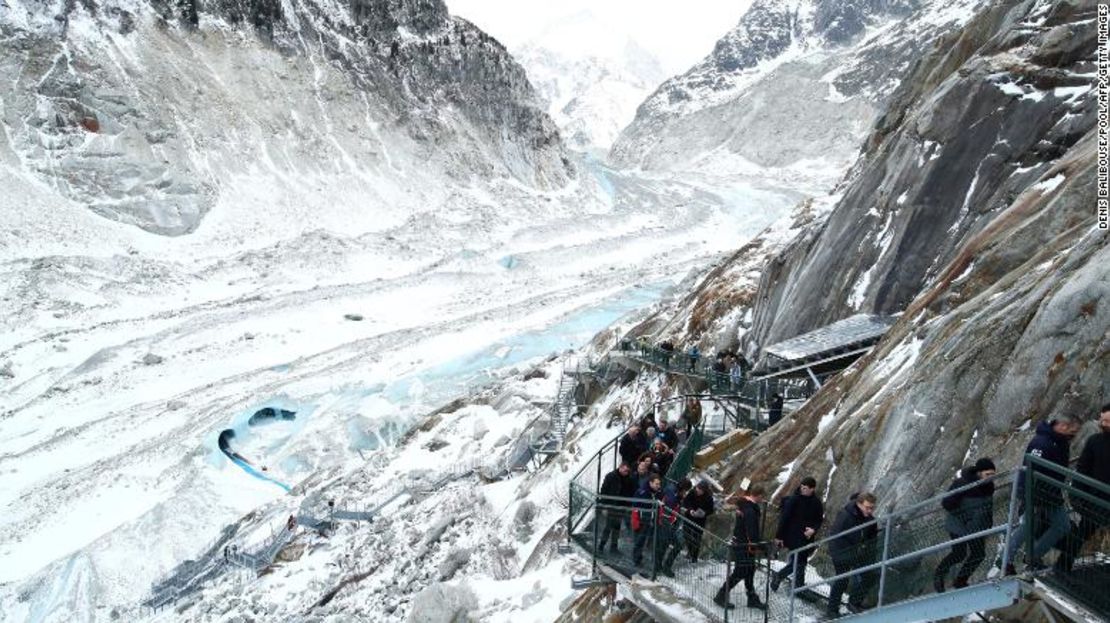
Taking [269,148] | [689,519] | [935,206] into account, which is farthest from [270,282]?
[689,519]

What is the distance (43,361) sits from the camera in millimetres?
36469

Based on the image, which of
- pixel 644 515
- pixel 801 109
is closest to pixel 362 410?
pixel 644 515

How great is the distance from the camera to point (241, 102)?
6650 cm

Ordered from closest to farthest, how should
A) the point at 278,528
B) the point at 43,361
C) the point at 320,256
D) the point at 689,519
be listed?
the point at 689,519 → the point at 278,528 → the point at 43,361 → the point at 320,256

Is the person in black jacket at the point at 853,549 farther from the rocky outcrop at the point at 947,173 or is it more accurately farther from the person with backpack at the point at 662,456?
the rocky outcrop at the point at 947,173

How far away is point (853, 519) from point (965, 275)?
223 inches

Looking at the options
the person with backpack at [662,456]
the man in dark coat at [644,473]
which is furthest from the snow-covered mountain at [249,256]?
the man in dark coat at [644,473]

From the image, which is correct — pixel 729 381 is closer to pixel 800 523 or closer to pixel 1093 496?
pixel 800 523

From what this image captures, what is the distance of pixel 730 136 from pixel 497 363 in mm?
137369

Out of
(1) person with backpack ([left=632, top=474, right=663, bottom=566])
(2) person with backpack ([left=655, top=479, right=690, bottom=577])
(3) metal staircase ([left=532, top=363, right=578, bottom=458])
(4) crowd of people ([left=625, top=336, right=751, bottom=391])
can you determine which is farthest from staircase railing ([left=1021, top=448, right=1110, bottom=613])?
(3) metal staircase ([left=532, top=363, right=578, bottom=458])

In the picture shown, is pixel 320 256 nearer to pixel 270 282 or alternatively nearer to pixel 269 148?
pixel 270 282

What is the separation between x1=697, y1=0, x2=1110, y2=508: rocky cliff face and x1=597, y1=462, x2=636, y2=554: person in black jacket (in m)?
2.12

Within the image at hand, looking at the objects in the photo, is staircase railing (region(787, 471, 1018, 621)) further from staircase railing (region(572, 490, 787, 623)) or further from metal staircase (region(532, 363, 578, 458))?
metal staircase (region(532, 363, 578, 458))

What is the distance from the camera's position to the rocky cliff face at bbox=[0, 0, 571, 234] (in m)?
55.2
